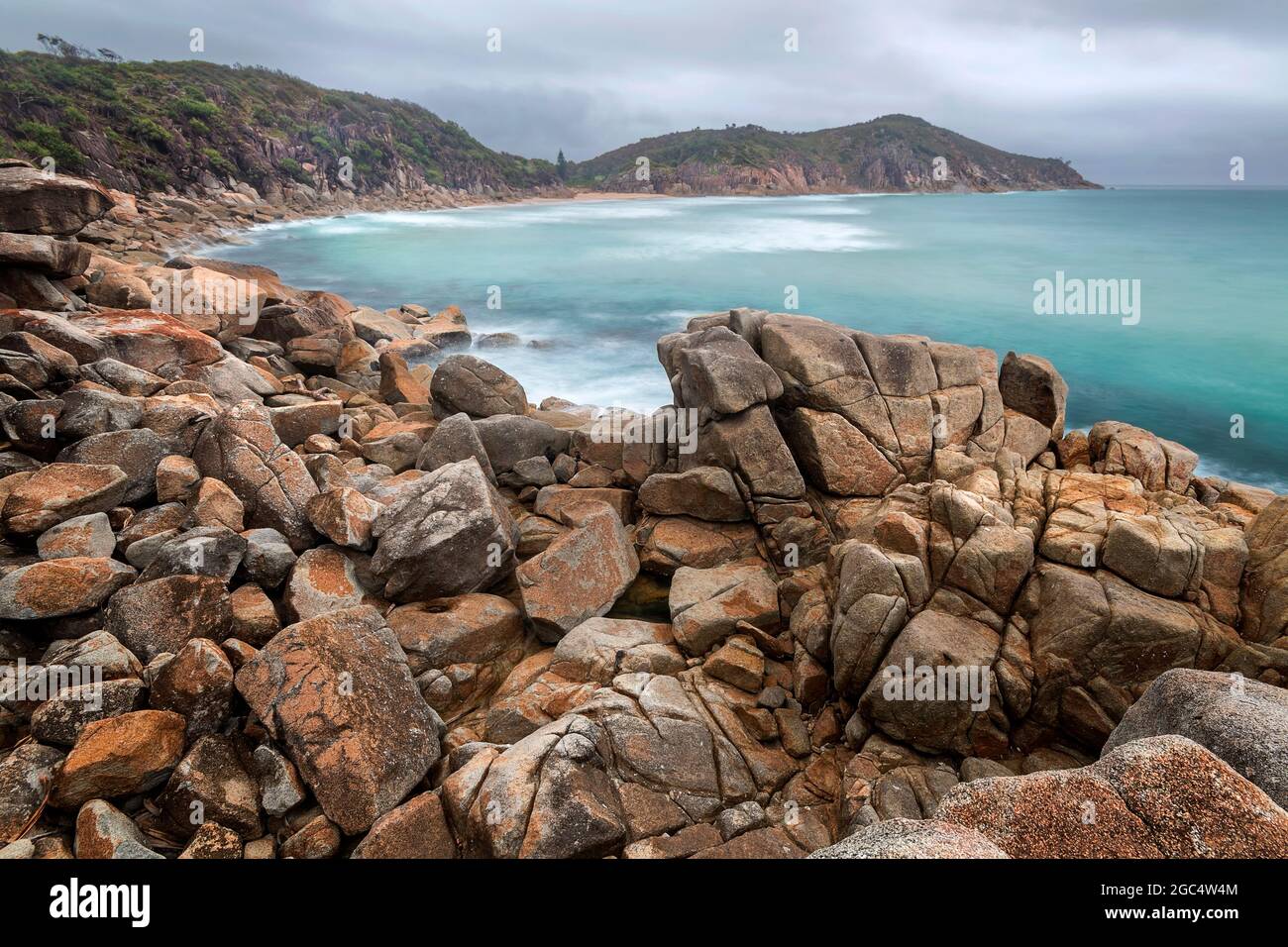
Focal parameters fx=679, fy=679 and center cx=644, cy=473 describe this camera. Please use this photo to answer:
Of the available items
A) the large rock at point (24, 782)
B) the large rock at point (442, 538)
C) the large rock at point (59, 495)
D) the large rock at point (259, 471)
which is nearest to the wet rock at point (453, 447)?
the large rock at point (442, 538)

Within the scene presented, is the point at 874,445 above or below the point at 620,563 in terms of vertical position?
above

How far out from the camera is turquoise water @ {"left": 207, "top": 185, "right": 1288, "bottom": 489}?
26.0m

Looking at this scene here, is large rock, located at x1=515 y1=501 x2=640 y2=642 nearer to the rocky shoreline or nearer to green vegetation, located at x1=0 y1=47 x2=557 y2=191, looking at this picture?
the rocky shoreline

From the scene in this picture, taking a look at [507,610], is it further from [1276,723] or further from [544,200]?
[544,200]

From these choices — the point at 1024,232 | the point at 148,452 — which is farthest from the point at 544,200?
the point at 148,452

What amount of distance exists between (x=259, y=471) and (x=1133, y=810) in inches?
459

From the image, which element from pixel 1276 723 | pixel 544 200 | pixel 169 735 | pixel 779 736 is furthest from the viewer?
pixel 544 200

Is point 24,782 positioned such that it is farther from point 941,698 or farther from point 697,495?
point 941,698

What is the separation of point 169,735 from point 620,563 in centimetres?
632

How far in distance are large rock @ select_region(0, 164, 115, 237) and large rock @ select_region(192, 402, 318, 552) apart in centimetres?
1049

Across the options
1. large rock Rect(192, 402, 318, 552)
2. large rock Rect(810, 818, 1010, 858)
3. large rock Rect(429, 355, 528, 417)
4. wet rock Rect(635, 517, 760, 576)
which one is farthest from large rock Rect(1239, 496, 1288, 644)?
large rock Rect(429, 355, 528, 417)

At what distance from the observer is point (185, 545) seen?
8.98 m

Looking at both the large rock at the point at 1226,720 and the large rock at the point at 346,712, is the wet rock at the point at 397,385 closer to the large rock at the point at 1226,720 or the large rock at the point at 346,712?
the large rock at the point at 346,712

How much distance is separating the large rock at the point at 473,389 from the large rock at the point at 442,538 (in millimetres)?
5366
